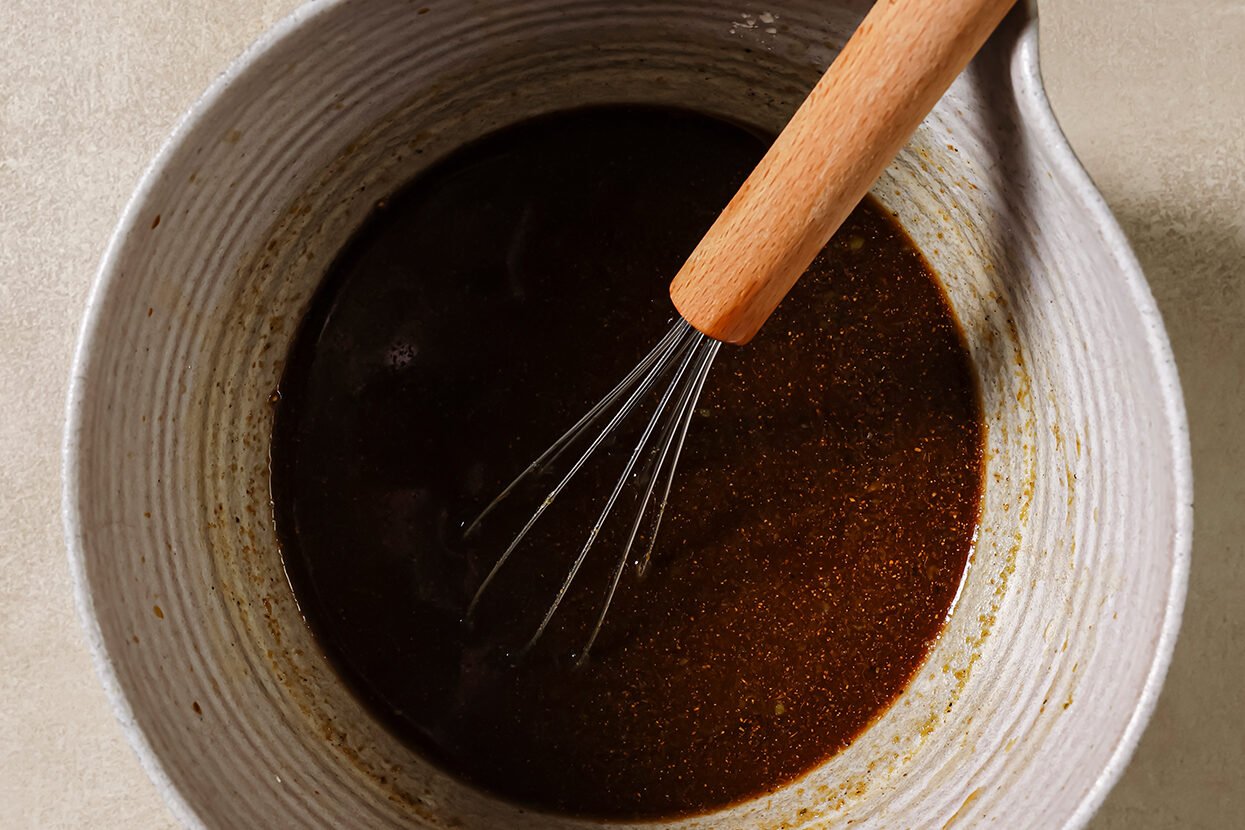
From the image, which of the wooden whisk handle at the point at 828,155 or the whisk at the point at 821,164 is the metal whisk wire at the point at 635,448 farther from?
the wooden whisk handle at the point at 828,155

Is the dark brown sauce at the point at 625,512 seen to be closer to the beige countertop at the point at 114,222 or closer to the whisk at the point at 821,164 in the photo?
the whisk at the point at 821,164

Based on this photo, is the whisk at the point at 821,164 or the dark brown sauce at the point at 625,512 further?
the dark brown sauce at the point at 625,512

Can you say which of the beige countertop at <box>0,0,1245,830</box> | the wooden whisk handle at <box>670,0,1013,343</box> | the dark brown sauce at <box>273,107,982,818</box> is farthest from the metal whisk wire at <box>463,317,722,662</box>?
the beige countertop at <box>0,0,1245,830</box>

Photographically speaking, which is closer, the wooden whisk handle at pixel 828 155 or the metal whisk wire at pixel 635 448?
the wooden whisk handle at pixel 828 155

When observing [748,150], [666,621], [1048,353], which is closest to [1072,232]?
[1048,353]

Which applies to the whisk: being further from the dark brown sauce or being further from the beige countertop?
the beige countertop

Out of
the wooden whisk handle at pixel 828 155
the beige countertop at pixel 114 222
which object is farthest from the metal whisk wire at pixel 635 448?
the beige countertop at pixel 114 222

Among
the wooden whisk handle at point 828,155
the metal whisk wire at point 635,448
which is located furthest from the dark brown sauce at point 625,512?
the wooden whisk handle at point 828,155

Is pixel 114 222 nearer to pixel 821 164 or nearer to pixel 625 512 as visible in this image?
pixel 625 512

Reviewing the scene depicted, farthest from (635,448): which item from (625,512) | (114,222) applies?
(114,222)

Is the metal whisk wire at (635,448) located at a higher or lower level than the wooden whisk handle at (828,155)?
lower
